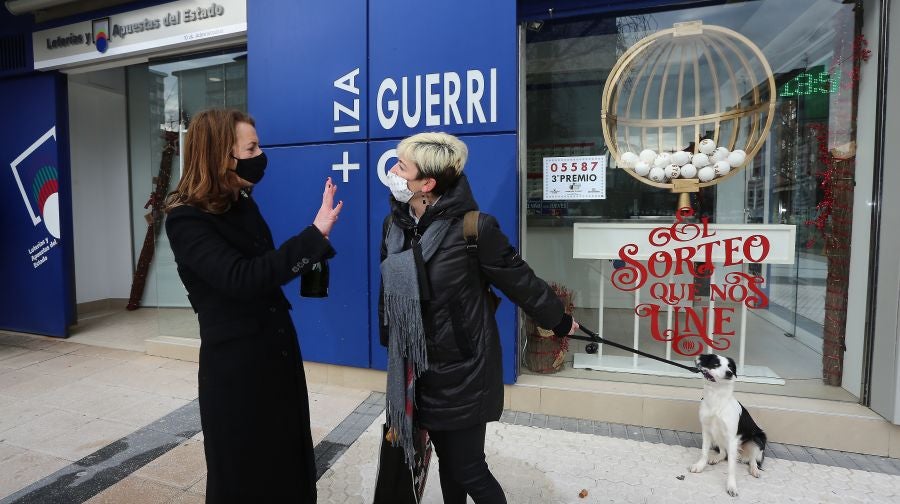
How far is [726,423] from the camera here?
2797 millimetres

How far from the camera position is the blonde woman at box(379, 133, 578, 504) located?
1.99 m

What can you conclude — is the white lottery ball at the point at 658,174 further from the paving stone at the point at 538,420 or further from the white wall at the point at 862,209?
the paving stone at the point at 538,420

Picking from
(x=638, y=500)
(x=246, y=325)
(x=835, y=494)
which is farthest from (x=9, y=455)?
(x=835, y=494)

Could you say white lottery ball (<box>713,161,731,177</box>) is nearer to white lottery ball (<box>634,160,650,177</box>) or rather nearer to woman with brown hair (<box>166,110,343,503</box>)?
white lottery ball (<box>634,160,650,177</box>)

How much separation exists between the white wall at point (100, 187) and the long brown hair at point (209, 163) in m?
6.59

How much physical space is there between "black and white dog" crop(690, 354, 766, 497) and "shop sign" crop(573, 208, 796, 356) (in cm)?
96

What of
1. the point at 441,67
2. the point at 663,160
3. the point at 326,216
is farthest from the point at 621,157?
the point at 326,216

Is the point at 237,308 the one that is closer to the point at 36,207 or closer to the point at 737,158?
the point at 737,158

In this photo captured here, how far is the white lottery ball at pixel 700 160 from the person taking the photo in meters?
3.63

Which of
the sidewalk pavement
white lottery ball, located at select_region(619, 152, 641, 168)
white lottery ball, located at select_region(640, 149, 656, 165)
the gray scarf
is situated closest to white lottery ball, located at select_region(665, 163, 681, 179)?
white lottery ball, located at select_region(640, 149, 656, 165)

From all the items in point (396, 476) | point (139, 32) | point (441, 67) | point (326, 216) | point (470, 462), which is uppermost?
point (139, 32)

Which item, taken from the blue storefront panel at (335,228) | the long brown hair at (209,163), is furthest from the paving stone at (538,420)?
the long brown hair at (209,163)

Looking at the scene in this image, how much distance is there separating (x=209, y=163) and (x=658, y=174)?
312 centimetres

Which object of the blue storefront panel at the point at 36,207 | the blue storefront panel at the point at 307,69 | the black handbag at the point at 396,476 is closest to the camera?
the black handbag at the point at 396,476
